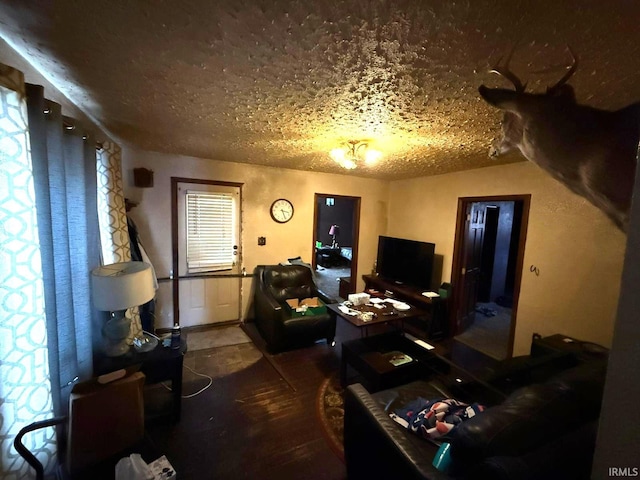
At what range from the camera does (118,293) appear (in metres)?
1.66

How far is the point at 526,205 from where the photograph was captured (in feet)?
9.58

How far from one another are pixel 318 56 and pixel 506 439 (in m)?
1.82

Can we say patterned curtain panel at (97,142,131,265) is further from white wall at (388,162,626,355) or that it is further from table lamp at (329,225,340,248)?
table lamp at (329,225,340,248)

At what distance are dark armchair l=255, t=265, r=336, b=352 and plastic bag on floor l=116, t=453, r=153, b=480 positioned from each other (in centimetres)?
174

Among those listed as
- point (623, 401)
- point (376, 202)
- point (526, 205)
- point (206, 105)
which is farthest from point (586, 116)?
point (376, 202)

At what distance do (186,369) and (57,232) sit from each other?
1912mm

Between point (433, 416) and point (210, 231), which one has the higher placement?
point (210, 231)

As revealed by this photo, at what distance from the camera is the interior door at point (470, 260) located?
143 inches

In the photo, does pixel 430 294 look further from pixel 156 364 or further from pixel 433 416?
pixel 156 364

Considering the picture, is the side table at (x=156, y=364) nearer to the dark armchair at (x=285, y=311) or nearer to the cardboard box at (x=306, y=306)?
the dark armchair at (x=285, y=311)

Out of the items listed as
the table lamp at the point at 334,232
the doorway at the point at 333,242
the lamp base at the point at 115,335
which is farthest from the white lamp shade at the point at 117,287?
the table lamp at the point at 334,232

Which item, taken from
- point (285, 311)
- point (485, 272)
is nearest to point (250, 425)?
point (285, 311)

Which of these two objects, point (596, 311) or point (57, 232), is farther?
point (596, 311)

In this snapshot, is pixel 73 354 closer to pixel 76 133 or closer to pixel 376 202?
pixel 76 133
